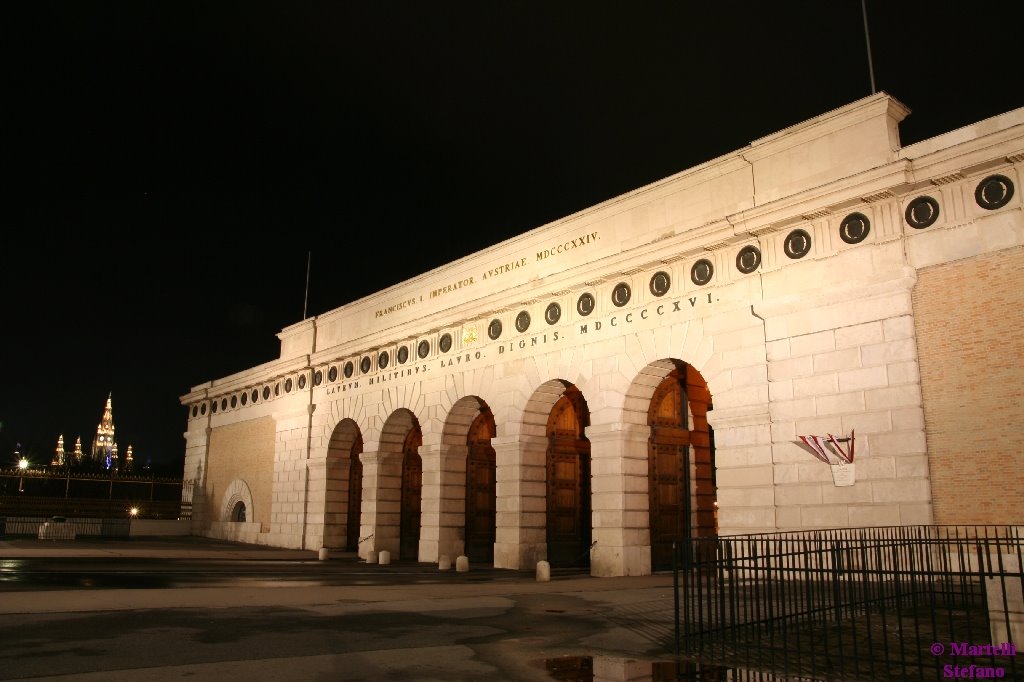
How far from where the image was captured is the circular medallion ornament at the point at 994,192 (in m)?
14.6

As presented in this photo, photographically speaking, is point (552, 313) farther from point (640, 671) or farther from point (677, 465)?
point (640, 671)

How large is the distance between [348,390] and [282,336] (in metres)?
7.47

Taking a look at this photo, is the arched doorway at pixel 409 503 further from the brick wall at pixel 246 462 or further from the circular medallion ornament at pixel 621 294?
the circular medallion ornament at pixel 621 294

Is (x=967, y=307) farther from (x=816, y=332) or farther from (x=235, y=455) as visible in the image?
(x=235, y=455)

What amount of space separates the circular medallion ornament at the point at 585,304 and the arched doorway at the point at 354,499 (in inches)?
556

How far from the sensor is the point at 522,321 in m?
23.8

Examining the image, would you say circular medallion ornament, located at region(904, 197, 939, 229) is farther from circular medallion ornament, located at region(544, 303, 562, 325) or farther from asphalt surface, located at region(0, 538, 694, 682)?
circular medallion ornament, located at region(544, 303, 562, 325)

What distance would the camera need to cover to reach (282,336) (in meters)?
37.0

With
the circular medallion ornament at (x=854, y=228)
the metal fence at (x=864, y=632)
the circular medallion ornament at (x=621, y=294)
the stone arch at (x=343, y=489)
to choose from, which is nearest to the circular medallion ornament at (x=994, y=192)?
the circular medallion ornament at (x=854, y=228)

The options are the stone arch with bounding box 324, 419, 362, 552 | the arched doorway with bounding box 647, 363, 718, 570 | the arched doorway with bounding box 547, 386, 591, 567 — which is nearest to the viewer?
the arched doorway with bounding box 647, 363, 718, 570

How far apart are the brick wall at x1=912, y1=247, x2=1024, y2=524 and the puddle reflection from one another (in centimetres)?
815

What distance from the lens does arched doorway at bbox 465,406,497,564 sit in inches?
1054

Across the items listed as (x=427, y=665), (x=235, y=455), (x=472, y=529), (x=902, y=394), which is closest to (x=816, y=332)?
(x=902, y=394)

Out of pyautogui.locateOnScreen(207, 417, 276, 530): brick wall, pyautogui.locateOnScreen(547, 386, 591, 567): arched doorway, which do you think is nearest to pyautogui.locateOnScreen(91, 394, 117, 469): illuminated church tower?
pyautogui.locateOnScreen(207, 417, 276, 530): brick wall
